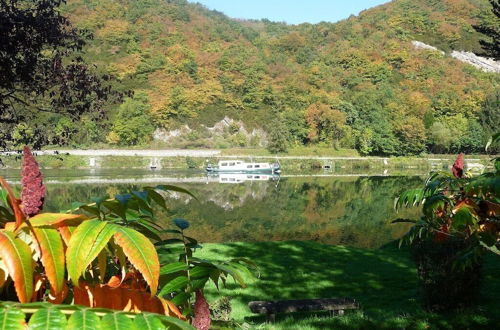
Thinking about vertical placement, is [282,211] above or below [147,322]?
below

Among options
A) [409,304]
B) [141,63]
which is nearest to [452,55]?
[141,63]

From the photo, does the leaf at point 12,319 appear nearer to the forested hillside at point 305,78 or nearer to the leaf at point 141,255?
the leaf at point 141,255

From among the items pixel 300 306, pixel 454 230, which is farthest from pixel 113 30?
pixel 454 230

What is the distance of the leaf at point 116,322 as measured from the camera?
84 cm

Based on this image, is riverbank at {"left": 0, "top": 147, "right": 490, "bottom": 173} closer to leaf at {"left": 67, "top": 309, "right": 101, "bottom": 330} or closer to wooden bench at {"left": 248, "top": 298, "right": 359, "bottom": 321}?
wooden bench at {"left": 248, "top": 298, "right": 359, "bottom": 321}

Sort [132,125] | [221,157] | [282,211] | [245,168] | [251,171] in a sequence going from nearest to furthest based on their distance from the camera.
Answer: [282,211]
[251,171]
[245,168]
[221,157]
[132,125]

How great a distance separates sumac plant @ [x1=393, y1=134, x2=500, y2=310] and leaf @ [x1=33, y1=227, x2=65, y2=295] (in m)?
1.93

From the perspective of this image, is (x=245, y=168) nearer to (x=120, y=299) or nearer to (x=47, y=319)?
(x=120, y=299)

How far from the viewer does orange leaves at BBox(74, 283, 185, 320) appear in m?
1.20

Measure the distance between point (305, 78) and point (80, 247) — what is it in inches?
3484

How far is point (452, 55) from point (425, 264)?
114 metres

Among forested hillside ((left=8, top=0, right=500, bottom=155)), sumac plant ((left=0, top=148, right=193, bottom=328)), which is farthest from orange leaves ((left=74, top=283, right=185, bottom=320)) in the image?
forested hillside ((left=8, top=0, right=500, bottom=155))

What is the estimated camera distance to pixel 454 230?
9.80ft

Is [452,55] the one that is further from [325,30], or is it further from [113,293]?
[113,293]
